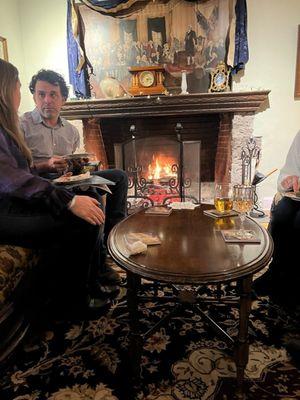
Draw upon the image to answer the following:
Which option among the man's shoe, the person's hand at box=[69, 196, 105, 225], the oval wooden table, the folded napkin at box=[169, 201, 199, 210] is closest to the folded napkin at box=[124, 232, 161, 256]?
the oval wooden table

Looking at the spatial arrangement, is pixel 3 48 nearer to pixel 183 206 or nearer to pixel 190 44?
pixel 190 44

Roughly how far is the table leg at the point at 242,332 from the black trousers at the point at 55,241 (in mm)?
756

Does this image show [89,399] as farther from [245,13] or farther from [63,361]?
[245,13]

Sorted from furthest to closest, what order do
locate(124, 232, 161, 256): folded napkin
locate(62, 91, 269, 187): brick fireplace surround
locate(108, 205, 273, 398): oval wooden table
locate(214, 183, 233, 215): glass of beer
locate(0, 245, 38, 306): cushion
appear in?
locate(62, 91, 269, 187): brick fireplace surround, locate(214, 183, 233, 215): glass of beer, locate(0, 245, 38, 306): cushion, locate(124, 232, 161, 256): folded napkin, locate(108, 205, 273, 398): oval wooden table

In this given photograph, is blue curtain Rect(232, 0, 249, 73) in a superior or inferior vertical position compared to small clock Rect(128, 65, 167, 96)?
superior

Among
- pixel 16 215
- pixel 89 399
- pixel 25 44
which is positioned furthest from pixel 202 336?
pixel 25 44

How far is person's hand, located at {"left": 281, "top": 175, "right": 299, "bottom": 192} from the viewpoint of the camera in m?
1.57

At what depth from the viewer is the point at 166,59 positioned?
285 cm

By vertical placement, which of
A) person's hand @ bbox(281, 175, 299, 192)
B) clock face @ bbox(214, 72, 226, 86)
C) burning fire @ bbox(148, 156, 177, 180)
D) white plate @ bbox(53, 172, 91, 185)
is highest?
clock face @ bbox(214, 72, 226, 86)

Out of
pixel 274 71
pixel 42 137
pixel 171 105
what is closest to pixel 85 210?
pixel 42 137

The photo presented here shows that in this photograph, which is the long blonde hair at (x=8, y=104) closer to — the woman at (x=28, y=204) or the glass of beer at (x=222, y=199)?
the woman at (x=28, y=204)

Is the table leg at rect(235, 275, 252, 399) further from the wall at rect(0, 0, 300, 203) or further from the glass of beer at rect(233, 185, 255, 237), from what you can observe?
the wall at rect(0, 0, 300, 203)

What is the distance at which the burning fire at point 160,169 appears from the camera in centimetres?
324

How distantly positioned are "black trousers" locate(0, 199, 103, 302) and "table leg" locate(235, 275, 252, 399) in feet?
2.48
